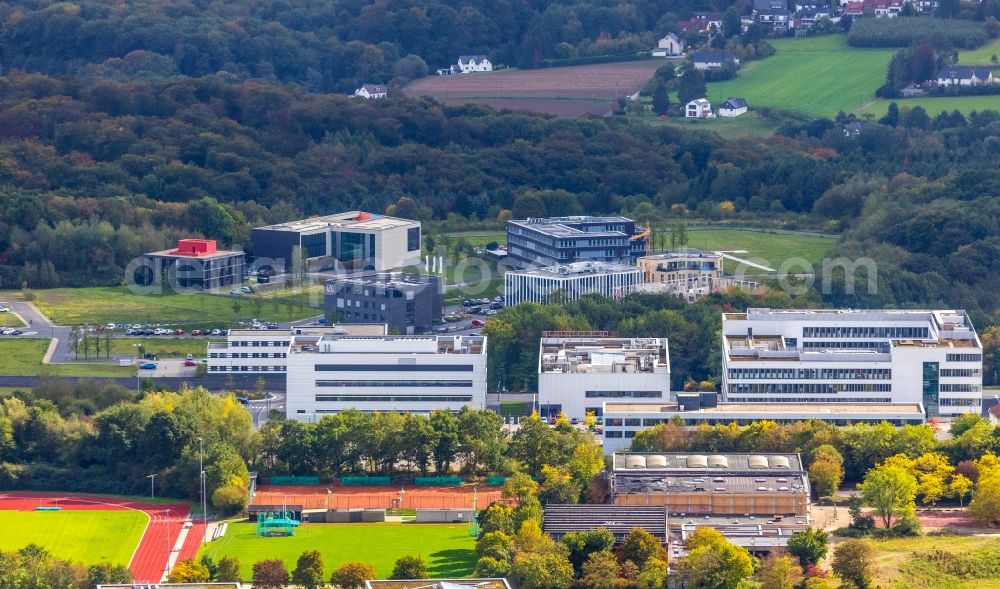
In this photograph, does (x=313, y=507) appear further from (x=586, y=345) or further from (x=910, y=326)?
(x=910, y=326)

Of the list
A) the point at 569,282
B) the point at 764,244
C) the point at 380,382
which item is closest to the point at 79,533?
the point at 380,382

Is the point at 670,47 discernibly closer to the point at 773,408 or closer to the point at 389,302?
the point at 389,302

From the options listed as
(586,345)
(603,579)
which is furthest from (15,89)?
(603,579)

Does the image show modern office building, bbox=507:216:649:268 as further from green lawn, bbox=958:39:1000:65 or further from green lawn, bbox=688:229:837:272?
green lawn, bbox=958:39:1000:65

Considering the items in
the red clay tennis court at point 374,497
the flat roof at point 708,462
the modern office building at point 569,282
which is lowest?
the red clay tennis court at point 374,497

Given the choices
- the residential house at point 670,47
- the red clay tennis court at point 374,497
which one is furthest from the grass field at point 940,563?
the residential house at point 670,47

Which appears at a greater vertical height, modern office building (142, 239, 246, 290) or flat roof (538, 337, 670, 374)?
modern office building (142, 239, 246, 290)

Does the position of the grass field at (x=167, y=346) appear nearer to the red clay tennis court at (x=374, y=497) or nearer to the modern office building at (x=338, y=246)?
the modern office building at (x=338, y=246)

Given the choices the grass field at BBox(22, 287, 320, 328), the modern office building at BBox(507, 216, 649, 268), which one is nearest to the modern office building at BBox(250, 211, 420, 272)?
the modern office building at BBox(507, 216, 649, 268)
